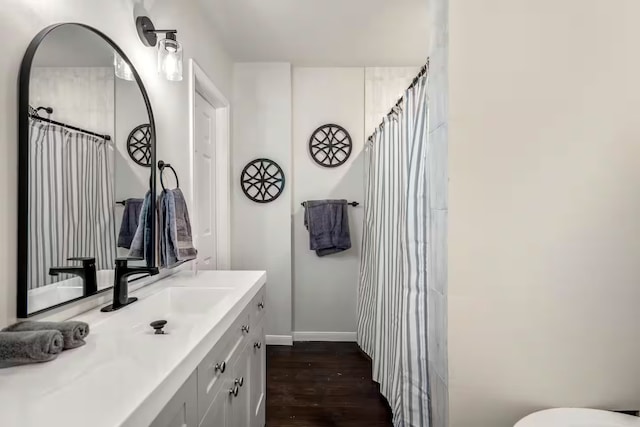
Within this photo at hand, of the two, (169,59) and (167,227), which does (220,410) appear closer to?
(167,227)

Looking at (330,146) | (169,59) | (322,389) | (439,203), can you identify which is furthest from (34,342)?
(330,146)

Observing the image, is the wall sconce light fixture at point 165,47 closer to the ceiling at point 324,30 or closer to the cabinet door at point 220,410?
the ceiling at point 324,30

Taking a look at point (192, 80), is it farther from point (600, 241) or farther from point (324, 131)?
point (600, 241)

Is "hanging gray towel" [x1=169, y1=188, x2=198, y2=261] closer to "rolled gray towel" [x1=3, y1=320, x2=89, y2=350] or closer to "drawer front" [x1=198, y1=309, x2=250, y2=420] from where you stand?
"drawer front" [x1=198, y1=309, x2=250, y2=420]

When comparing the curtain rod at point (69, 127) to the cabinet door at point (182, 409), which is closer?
the cabinet door at point (182, 409)

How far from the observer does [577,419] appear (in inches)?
39.6

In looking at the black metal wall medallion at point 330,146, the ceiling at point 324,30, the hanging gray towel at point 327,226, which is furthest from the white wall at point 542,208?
the black metal wall medallion at point 330,146

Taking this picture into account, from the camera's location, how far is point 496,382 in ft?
3.57

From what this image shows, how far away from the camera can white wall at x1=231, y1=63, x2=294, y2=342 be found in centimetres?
315

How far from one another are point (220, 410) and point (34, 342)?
23.3 inches

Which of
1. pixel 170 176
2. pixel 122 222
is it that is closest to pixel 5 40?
pixel 122 222

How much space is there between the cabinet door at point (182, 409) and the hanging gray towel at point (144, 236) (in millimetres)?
747

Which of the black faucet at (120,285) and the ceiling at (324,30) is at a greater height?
the ceiling at (324,30)

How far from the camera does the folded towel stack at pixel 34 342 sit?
0.77 m
